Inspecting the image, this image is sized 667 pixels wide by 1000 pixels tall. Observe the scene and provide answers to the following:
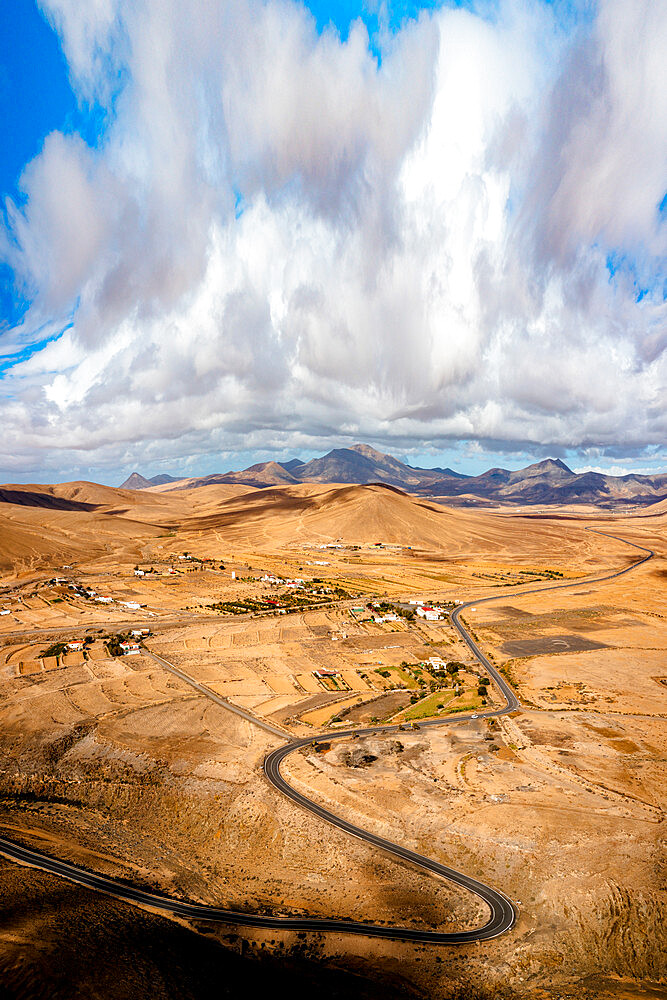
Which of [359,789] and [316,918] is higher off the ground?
[359,789]

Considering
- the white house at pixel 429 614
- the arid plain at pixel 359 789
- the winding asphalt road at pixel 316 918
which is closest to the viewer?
the arid plain at pixel 359 789

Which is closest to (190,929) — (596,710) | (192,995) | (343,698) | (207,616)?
(192,995)

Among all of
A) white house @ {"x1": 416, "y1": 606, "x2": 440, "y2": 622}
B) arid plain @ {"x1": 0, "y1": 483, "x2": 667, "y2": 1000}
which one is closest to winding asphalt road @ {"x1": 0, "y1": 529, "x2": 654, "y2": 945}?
arid plain @ {"x1": 0, "y1": 483, "x2": 667, "y2": 1000}

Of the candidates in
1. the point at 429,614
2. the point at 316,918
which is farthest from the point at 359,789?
the point at 429,614

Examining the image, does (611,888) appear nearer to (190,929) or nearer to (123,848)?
(190,929)

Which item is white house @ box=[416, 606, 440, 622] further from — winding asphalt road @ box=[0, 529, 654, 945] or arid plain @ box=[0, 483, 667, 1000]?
winding asphalt road @ box=[0, 529, 654, 945]

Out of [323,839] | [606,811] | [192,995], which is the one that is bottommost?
[192,995]

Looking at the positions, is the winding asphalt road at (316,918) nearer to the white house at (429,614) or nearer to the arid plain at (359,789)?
the arid plain at (359,789)

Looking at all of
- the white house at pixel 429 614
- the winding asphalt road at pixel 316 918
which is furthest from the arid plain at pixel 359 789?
the white house at pixel 429 614

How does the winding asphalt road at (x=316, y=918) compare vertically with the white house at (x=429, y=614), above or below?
below

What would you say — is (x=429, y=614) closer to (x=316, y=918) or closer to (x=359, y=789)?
(x=359, y=789)

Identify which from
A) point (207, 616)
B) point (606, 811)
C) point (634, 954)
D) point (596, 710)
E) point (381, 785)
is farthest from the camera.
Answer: point (207, 616)
